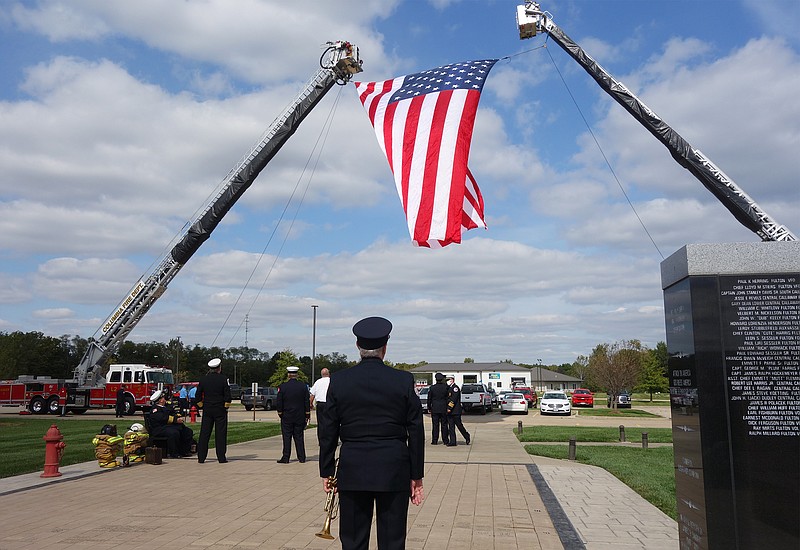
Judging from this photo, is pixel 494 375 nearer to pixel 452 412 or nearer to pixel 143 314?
pixel 143 314

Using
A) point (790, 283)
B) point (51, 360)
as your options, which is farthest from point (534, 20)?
point (51, 360)

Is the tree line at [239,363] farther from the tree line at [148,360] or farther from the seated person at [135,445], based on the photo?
the seated person at [135,445]

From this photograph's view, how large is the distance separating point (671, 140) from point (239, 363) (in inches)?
3791

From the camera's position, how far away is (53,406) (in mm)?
34750

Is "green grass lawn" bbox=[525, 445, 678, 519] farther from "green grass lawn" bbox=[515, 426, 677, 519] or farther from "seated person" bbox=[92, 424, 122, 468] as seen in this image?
"seated person" bbox=[92, 424, 122, 468]

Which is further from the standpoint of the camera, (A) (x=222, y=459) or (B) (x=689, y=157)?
(B) (x=689, y=157)

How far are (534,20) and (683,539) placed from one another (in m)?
18.9

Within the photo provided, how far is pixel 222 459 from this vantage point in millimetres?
12812

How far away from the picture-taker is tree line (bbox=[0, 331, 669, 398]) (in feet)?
145

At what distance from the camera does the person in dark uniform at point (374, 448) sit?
4371 mm

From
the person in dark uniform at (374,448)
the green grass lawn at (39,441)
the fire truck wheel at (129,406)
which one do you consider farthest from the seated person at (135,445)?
the fire truck wheel at (129,406)

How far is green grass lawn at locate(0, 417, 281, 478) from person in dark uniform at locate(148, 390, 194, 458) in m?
1.78

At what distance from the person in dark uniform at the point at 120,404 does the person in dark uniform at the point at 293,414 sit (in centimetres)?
2119

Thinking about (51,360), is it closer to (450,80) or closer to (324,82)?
(324,82)
